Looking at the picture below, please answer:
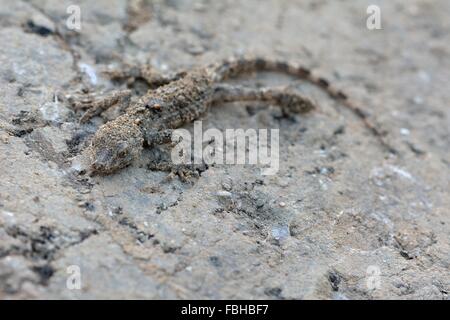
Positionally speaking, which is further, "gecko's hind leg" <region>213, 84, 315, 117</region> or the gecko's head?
"gecko's hind leg" <region>213, 84, 315, 117</region>

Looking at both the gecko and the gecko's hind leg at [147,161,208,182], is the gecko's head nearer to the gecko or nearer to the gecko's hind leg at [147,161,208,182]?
the gecko

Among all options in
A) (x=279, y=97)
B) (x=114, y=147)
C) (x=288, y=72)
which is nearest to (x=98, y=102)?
(x=114, y=147)

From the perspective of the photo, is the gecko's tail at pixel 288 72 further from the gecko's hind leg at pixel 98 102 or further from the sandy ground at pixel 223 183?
the gecko's hind leg at pixel 98 102

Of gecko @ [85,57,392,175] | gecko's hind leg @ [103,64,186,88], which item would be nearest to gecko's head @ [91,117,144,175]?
gecko @ [85,57,392,175]

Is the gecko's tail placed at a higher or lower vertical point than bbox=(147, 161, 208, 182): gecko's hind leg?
higher

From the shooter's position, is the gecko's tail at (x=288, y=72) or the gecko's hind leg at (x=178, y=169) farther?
the gecko's tail at (x=288, y=72)

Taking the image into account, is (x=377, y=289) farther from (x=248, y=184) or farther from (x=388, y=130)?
(x=388, y=130)

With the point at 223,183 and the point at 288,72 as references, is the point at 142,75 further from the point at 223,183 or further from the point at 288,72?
the point at 288,72

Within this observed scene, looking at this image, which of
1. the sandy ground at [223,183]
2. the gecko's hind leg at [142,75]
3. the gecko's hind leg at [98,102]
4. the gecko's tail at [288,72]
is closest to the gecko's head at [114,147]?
the sandy ground at [223,183]

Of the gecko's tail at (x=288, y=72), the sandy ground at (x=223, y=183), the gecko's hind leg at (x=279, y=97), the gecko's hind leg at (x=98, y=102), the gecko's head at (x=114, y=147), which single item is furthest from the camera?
the gecko's tail at (x=288, y=72)
